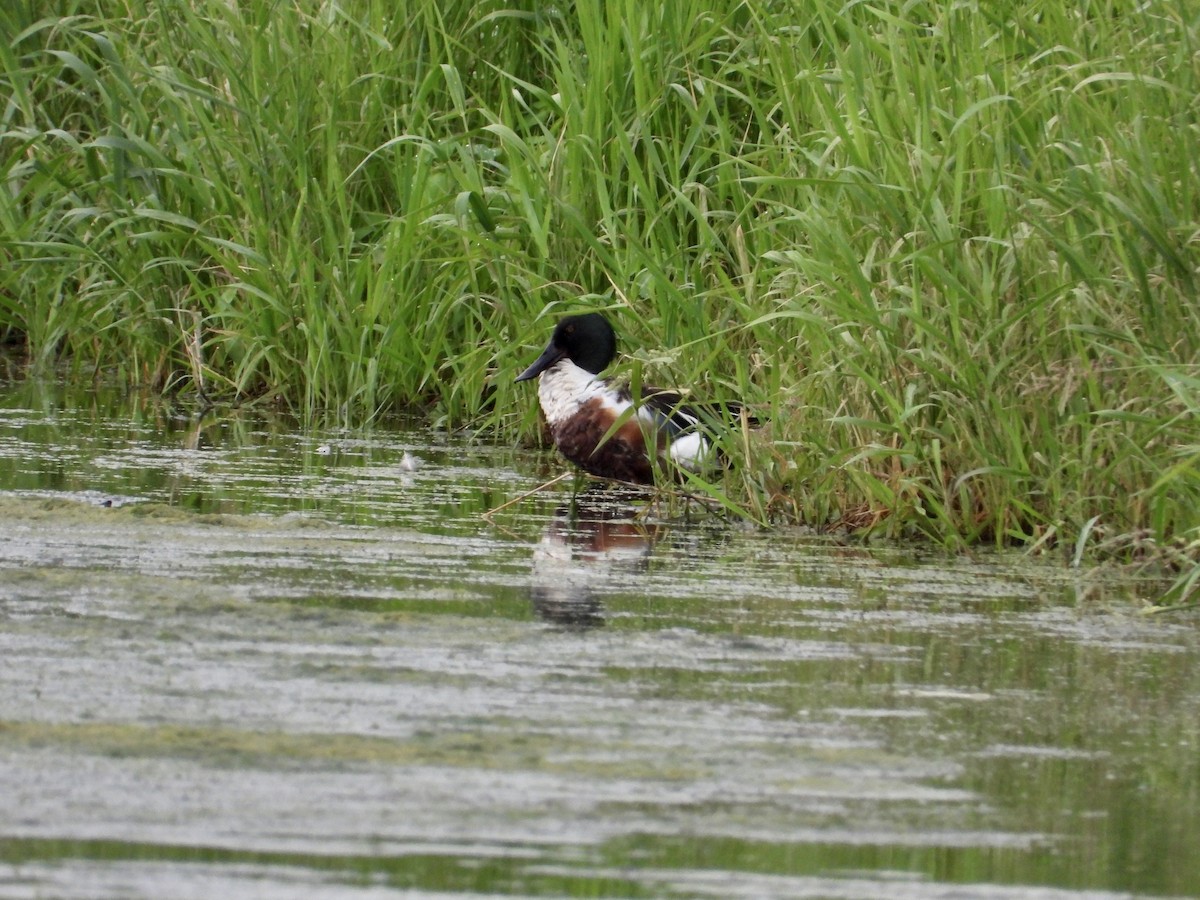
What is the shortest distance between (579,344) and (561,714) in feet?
12.1

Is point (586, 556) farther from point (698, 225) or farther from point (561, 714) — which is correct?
point (698, 225)

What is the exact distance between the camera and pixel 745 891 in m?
2.35

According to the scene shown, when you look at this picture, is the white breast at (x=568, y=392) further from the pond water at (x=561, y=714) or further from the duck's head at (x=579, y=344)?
the pond water at (x=561, y=714)

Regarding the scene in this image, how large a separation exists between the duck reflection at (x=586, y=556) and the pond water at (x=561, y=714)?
18 mm

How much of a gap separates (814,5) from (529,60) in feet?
5.43

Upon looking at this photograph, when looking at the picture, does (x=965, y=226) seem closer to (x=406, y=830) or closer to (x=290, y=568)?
(x=290, y=568)

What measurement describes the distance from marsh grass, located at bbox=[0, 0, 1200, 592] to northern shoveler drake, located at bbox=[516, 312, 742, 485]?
0.11m

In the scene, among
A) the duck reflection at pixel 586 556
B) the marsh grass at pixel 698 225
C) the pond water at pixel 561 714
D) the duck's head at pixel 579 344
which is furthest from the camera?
the duck's head at pixel 579 344

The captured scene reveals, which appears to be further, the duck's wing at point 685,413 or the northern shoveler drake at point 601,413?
the northern shoveler drake at point 601,413

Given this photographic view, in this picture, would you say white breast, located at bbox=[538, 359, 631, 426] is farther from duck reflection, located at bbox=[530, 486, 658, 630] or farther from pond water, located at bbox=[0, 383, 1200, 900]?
pond water, located at bbox=[0, 383, 1200, 900]

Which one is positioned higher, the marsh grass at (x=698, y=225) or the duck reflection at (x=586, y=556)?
the marsh grass at (x=698, y=225)

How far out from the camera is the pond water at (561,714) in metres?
2.45

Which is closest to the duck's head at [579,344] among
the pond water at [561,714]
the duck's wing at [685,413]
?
the duck's wing at [685,413]

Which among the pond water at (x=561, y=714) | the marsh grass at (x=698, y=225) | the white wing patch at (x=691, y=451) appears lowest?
the pond water at (x=561, y=714)
